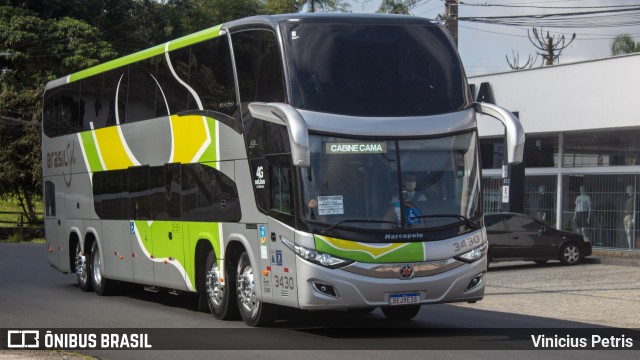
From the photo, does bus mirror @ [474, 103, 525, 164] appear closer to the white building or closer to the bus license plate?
the bus license plate

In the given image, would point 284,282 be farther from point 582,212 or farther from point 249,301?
point 582,212

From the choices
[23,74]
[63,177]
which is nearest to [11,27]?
[23,74]

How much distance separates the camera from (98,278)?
2045 cm

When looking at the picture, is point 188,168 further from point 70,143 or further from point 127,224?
point 70,143

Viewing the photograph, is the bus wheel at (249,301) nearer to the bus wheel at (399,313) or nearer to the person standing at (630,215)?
the bus wheel at (399,313)

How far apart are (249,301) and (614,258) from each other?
57.4 ft

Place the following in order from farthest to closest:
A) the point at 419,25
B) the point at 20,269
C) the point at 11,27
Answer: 1. the point at 11,27
2. the point at 20,269
3. the point at 419,25

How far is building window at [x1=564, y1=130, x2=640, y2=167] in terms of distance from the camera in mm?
29672

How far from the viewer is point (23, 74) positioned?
5050cm

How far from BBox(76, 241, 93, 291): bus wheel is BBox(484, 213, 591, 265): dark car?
10.8 meters

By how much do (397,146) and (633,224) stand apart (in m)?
18.9

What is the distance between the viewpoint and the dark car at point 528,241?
89.2ft

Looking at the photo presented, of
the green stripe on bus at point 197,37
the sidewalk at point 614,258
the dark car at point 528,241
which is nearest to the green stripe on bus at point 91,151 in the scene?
the green stripe on bus at point 197,37

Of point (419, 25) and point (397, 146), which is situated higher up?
point (419, 25)
